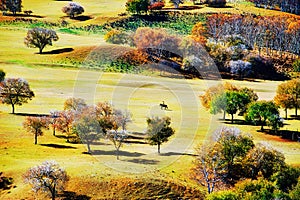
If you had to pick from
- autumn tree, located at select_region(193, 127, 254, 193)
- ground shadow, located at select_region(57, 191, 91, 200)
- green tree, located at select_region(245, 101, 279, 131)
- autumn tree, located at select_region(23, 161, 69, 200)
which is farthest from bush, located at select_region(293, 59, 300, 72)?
ground shadow, located at select_region(57, 191, 91, 200)

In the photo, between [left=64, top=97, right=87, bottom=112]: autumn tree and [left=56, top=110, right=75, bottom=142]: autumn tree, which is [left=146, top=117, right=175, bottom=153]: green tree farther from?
[left=64, top=97, right=87, bottom=112]: autumn tree

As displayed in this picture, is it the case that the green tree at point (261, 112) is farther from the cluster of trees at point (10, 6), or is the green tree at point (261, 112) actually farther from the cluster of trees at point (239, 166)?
the cluster of trees at point (10, 6)

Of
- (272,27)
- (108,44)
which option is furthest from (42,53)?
(272,27)

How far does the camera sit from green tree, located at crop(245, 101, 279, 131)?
89.6m

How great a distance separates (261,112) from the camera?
9025 centimetres

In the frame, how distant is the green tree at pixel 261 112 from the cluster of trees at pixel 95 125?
21.0 m

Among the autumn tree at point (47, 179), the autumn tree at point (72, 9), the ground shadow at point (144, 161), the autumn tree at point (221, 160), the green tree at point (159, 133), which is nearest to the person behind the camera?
the autumn tree at point (47, 179)

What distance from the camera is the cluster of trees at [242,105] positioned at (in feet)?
293

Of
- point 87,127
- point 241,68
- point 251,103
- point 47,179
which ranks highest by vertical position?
point 241,68

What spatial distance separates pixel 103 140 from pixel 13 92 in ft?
81.8

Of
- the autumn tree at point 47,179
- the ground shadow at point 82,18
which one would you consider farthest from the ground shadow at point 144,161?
the ground shadow at point 82,18

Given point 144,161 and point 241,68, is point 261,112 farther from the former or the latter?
point 241,68

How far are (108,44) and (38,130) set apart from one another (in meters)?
74.4

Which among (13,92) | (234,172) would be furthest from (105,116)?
(13,92)
